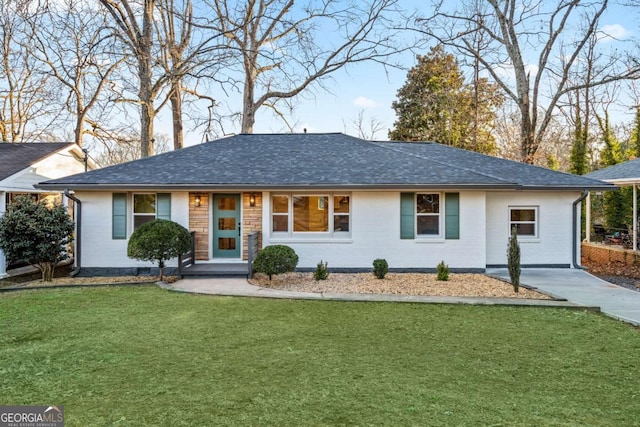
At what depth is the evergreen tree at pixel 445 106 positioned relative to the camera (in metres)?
26.8

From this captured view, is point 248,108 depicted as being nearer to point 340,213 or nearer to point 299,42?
point 299,42

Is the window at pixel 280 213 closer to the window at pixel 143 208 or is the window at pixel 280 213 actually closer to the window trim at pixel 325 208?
the window trim at pixel 325 208

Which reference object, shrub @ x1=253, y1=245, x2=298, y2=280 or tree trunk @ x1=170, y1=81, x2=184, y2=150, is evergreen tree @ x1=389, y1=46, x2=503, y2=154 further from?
shrub @ x1=253, y1=245, x2=298, y2=280

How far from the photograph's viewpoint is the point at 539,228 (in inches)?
455

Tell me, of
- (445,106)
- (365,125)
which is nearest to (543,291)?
(445,106)

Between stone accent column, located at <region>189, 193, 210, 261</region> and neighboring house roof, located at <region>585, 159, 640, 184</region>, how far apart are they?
44.6 ft

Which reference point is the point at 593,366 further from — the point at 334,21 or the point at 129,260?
the point at 334,21

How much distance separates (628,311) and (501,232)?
4.83 metres

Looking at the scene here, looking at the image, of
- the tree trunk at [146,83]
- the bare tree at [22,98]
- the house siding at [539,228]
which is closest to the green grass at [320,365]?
the house siding at [539,228]

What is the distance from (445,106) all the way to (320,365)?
25.7 meters

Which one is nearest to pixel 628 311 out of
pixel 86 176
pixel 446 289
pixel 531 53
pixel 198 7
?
pixel 446 289

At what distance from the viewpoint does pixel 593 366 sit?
436 centimetres

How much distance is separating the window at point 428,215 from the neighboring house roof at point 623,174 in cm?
735

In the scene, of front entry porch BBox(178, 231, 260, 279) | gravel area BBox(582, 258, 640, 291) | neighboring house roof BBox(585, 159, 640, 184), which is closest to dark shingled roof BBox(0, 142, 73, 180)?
front entry porch BBox(178, 231, 260, 279)
